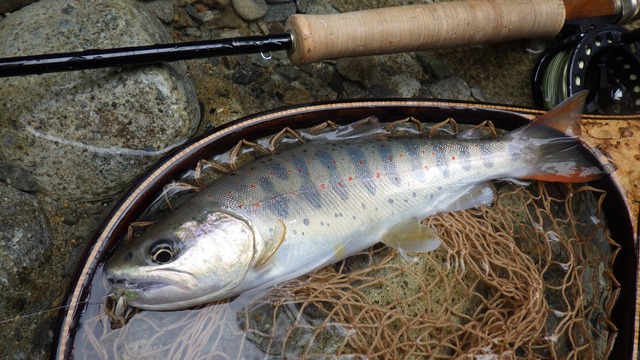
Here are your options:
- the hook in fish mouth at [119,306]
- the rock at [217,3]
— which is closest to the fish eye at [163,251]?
the hook in fish mouth at [119,306]

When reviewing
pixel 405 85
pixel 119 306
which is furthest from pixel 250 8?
pixel 119 306

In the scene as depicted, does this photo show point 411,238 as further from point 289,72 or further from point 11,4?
point 11,4

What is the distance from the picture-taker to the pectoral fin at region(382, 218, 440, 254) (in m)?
2.19

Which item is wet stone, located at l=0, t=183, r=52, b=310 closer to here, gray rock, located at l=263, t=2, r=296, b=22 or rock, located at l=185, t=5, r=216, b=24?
rock, located at l=185, t=5, r=216, b=24

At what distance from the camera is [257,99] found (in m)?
2.96

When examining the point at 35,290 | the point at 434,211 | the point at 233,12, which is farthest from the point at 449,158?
the point at 35,290

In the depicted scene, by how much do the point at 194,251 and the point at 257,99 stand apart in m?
1.34

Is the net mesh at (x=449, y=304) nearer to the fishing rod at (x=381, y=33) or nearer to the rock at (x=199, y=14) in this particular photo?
the fishing rod at (x=381, y=33)

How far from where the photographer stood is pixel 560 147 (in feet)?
7.75

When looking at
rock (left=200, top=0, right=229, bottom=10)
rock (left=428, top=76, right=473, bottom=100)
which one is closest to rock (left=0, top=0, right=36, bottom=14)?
rock (left=200, top=0, right=229, bottom=10)

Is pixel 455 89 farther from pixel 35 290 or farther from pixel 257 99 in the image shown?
pixel 35 290

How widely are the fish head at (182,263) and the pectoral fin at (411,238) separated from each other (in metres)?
0.63

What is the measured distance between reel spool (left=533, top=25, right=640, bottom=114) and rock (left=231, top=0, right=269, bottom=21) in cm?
176

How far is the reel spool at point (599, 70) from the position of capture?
9.25 ft
